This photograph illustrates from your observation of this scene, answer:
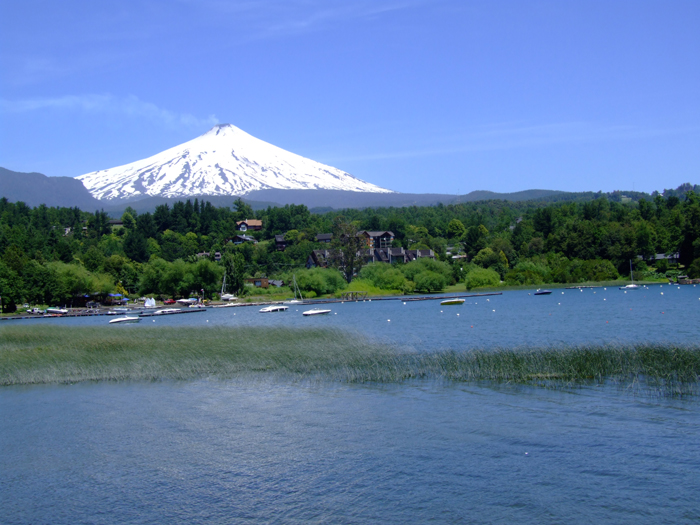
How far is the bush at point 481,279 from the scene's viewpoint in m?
103

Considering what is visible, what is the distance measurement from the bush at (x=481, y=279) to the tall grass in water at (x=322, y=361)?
220 ft

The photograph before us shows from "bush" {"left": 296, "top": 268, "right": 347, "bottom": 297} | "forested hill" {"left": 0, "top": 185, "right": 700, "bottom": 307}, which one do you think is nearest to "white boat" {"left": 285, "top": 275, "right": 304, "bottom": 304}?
"bush" {"left": 296, "top": 268, "right": 347, "bottom": 297}

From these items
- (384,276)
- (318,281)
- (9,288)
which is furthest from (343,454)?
(384,276)

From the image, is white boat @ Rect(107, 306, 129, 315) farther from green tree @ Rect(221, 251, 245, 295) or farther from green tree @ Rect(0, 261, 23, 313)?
green tree @ Rect(221, 251, 245, 295)

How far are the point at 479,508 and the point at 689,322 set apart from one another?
37674 millimetres

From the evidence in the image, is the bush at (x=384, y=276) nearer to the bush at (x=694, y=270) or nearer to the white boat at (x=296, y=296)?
the white boat at (x=296, y=296)

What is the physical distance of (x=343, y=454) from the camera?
653 inches

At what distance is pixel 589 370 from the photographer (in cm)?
2353

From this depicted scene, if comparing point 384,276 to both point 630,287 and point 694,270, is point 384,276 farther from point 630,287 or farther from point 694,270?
point 694,270

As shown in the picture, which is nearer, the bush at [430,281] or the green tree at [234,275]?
the green tree at [234,275]

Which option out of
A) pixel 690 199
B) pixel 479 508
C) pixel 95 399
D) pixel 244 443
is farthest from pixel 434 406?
pixel 690 199

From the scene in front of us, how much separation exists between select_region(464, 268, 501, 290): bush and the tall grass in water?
220 feet

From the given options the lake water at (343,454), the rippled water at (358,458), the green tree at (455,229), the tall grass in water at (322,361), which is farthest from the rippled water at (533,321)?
the green tree at (455,229)

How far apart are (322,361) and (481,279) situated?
77706 millimetres
